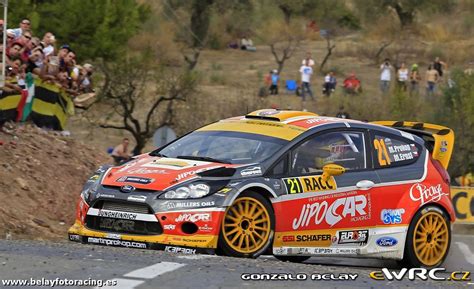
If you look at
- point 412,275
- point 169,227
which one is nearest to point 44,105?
point 169,227

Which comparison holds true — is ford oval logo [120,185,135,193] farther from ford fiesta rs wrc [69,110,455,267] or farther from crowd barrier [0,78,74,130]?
crowd barrier [0,78,74,130]

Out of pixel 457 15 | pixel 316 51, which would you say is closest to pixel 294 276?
pixel 316 51

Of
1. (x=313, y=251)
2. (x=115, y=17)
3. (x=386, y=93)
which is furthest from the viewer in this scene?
(x=386, y=93)

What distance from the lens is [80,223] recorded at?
10820mm

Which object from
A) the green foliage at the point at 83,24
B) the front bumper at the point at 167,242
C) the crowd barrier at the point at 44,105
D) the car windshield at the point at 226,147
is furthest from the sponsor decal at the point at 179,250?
the green foliage at the point at 83,24

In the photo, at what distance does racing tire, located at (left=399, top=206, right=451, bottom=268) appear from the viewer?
11.7 m

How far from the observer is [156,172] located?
34.8 feet

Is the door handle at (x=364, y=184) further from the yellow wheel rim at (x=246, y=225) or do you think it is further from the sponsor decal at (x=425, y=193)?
the yellow wheel rim at (x=246, y=225)

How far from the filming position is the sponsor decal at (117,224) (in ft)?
34.1

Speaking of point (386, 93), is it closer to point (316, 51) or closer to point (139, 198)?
point (316, 51)

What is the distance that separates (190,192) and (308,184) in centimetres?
133

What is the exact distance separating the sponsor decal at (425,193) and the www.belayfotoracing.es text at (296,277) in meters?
2.99

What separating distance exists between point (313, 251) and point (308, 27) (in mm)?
43224

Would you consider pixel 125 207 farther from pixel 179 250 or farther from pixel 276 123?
pixel 276 123
